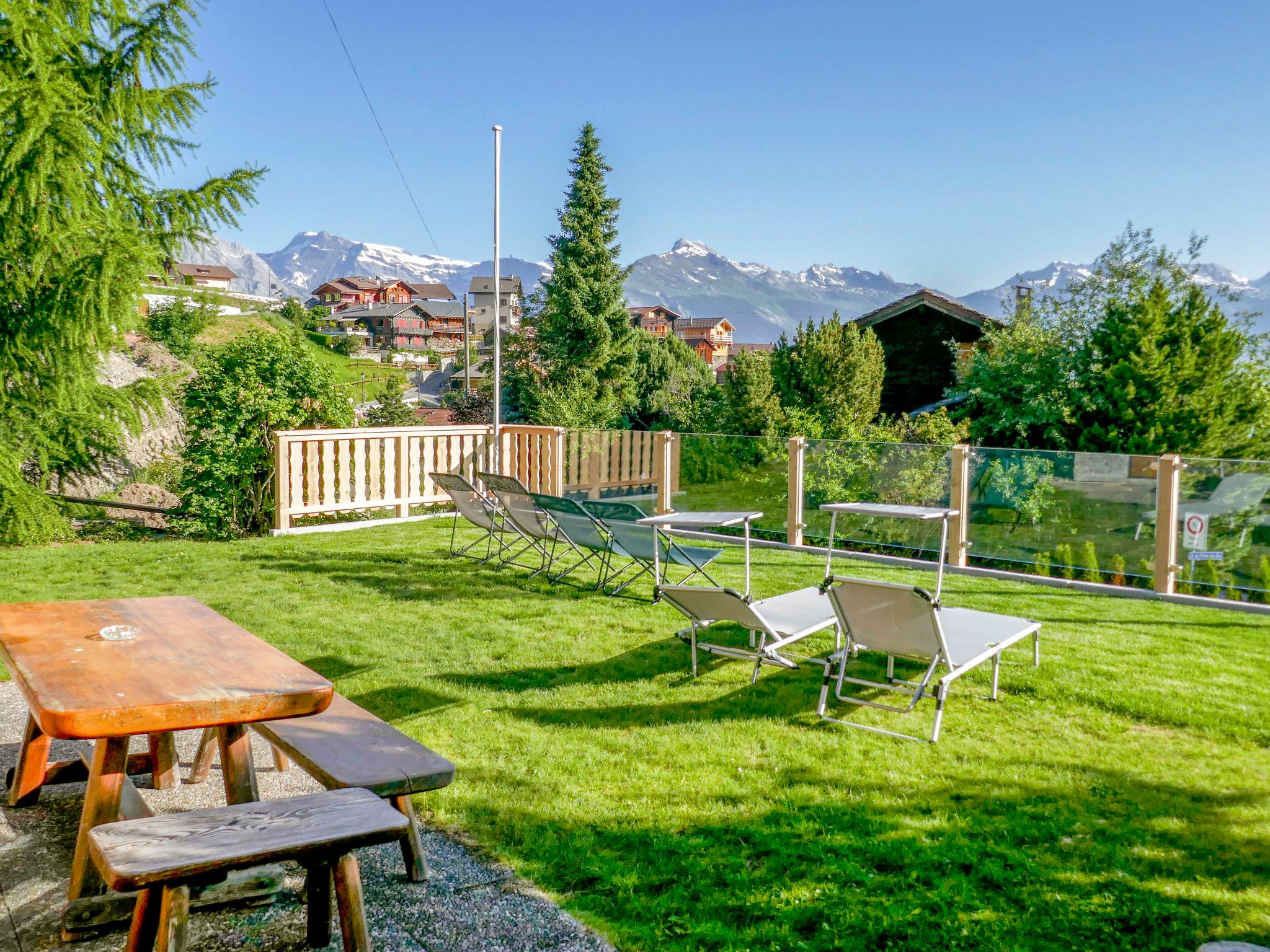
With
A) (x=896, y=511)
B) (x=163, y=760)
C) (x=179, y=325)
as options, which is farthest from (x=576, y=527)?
(x=179, y=325)

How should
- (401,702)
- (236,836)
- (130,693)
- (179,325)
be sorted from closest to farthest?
(236,836)
(130,693)
(401,702)
(179,325)

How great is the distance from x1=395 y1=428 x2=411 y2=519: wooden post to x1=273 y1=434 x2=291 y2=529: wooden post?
1612 millimetres

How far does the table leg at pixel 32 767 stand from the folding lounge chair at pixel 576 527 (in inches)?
185

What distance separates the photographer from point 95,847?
223 cm

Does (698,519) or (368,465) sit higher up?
(368,465)

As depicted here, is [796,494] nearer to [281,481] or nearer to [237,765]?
[281,481]

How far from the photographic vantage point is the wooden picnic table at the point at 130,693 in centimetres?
249

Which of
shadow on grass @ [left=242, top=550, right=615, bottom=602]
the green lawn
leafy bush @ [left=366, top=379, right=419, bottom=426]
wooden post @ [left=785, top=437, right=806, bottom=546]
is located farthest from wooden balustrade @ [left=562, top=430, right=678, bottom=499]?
leafy bush @ [left=366, top=379, right=419, bottom=426]

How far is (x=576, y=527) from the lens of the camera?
809cm

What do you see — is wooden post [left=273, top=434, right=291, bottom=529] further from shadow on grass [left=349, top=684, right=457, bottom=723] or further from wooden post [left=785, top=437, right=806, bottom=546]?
shadow on grass [left=349, top=684, right=457, bottom=723]

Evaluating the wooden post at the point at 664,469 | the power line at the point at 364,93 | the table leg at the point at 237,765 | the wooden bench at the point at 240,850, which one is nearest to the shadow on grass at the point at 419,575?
the wooden post at the point at 664,469

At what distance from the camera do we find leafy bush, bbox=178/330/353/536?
35.2 feet

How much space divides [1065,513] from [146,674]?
27.4 feet

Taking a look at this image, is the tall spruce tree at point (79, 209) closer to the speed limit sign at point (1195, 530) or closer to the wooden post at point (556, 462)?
the wooden post at point (556, 462)
